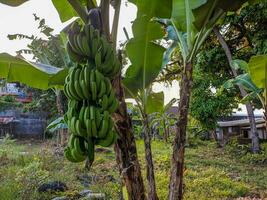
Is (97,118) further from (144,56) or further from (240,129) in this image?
(240,129)

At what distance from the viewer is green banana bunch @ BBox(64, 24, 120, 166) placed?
39.9 inches

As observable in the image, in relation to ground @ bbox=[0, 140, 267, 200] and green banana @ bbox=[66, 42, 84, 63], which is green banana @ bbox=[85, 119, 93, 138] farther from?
ground @ bbox=[0, 140, 267, 200]

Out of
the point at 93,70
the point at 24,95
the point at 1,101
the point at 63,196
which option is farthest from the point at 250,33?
the point at 24,95

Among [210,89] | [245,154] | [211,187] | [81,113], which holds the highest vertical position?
[210,89]

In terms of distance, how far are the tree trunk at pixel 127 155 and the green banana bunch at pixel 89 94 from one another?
21 centimetres

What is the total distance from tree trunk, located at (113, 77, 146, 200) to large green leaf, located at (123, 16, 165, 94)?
1.13 ft

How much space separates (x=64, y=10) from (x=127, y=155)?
0.87 metres

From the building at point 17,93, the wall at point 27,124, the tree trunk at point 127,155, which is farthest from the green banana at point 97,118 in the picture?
the building at point 17,93

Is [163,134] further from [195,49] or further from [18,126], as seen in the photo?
[195,49]

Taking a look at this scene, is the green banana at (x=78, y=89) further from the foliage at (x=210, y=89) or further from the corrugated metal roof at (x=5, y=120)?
the corrugated metal roof at (x=5, y=120)

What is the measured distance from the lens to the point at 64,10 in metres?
1.74

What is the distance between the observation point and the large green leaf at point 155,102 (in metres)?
2.07

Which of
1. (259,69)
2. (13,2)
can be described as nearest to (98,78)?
(13,2)

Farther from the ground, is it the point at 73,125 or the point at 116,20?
the point at 116,20
